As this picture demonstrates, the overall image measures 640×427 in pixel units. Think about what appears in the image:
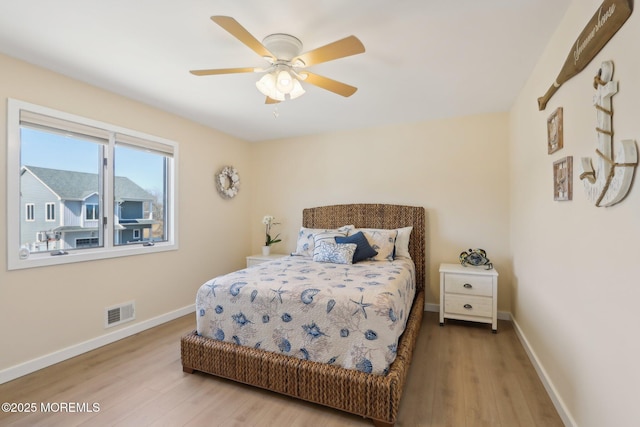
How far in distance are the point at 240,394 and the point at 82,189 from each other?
2.30 metres

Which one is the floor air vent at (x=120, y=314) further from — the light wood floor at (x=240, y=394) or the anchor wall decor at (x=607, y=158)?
the anchor wall decor at (x=607, y=158)

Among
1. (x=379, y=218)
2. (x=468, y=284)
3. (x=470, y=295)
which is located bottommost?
(x=470, y=295)

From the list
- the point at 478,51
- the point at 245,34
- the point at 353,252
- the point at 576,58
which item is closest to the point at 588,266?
the point at 576,58

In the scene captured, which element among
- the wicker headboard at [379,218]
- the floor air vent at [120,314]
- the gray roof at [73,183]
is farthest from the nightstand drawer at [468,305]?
the gray roof at [73,183]

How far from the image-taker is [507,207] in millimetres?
3289

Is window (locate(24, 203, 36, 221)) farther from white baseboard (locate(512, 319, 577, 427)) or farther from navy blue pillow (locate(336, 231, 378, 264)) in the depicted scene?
white baseboard (locate(512, 319, 577, 427))

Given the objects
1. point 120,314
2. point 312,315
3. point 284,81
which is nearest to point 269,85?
point 284,81

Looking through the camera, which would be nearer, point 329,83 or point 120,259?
point 329,83

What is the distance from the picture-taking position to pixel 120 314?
9.32 ft

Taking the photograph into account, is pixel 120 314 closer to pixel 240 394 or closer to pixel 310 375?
pixel 240 394

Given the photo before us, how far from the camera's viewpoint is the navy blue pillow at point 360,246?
3.10 meters

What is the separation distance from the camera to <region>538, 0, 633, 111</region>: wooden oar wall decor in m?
1.13

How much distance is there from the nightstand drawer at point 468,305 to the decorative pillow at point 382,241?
755 mm

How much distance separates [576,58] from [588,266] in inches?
42.1
